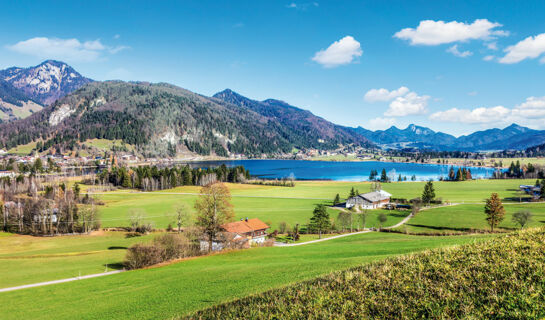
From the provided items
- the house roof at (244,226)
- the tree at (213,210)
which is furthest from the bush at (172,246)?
the house roof at (244,226)

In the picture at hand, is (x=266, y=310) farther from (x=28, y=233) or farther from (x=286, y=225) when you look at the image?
(x=28, y=233)

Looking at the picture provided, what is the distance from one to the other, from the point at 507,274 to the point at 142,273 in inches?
1169

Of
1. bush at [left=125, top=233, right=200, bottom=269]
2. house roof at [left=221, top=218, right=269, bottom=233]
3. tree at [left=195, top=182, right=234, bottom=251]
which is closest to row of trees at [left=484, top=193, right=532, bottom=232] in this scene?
house roof at [left=221, top=218, right=269, bottom=233]

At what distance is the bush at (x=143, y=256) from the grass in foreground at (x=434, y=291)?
26804mm

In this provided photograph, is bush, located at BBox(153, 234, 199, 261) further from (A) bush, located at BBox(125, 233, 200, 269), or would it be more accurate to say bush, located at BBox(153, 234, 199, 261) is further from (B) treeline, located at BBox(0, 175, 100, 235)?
(B) treeline, located at BBox(0, 175, 100, 235)

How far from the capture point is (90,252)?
152ft

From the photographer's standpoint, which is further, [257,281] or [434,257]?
[257,281]

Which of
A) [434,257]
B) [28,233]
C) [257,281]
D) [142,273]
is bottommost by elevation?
[28,233]

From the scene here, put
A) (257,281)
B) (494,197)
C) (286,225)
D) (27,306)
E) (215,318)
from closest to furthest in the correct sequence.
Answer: (215,318) < (257,281) < (27,306) < (494,197) < (286,225)

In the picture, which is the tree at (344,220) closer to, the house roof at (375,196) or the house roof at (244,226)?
the house roof at (244,226)

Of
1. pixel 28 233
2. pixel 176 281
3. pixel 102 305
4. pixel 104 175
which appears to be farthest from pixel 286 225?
pixel 104 175

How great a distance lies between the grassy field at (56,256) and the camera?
3303cm

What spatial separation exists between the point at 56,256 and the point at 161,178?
10398 centimetres

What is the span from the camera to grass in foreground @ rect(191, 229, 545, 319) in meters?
5.88
